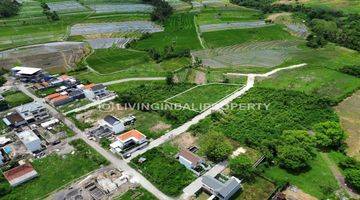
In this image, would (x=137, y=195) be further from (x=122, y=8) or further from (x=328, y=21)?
(x=122, y=8)

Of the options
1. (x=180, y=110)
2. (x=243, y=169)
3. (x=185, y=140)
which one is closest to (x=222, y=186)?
(x=243, y=169)

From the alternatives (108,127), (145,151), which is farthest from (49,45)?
(145,151)

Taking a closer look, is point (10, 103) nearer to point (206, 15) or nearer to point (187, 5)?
point (206, 15)

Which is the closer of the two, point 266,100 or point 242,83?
point 266,100

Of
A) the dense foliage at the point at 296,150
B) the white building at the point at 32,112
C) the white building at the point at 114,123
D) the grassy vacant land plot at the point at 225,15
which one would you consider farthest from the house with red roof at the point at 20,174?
the grassy vacant land plot at the point at 225,15

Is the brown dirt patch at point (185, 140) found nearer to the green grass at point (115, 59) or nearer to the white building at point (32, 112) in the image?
the white building at point (32, 112)

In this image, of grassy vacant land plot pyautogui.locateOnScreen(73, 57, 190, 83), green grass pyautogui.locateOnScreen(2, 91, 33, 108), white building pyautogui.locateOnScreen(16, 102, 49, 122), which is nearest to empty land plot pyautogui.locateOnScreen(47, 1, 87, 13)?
grassy vacant land plot pyautogui.locateOnScreen(73, 57, 190, 83)
